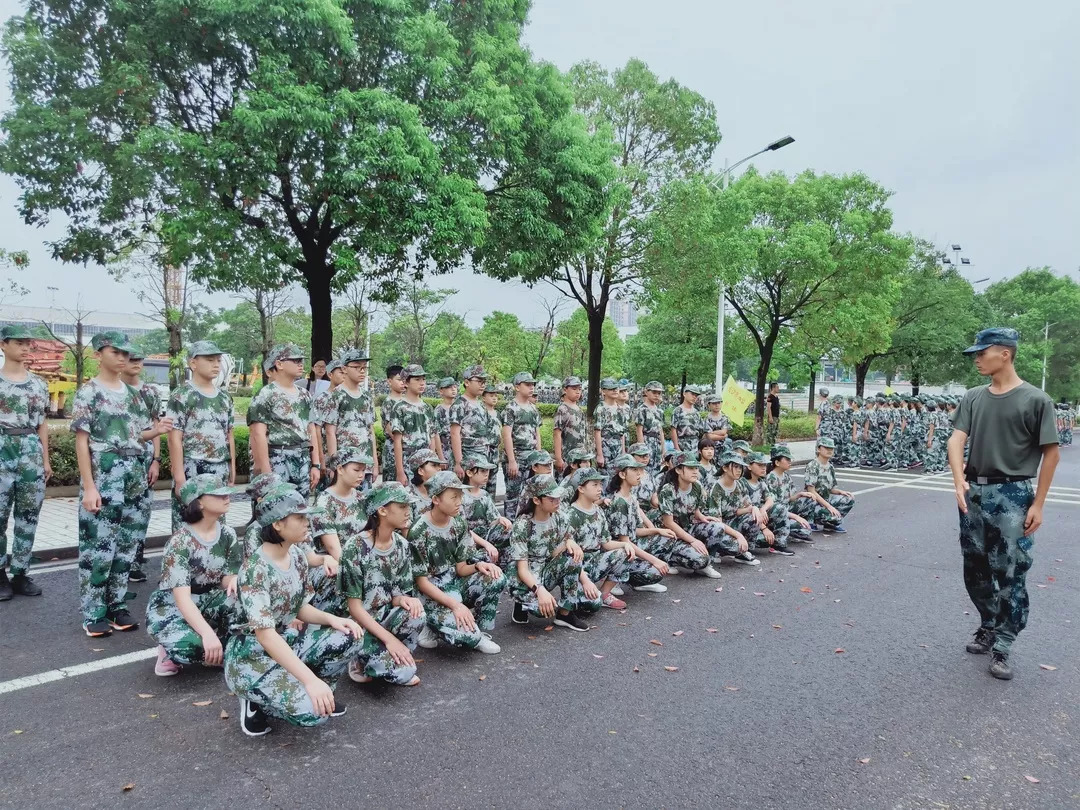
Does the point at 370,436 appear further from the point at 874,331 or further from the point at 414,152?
the point at 874,331

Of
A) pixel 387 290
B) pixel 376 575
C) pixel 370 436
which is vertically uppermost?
pixel 387 290

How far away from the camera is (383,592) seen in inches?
161

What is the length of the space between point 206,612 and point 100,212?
924 centimetres

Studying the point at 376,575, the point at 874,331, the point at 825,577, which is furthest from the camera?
the point at 874,331

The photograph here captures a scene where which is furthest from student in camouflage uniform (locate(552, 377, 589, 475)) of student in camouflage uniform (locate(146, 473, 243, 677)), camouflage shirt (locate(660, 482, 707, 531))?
student in camouflage uniform (locate(146, 473, 243, 677))

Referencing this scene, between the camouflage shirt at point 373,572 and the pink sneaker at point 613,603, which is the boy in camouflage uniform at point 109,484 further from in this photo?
the pink sneaker at point 613,603

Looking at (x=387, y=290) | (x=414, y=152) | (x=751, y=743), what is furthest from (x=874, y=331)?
(x=751, y=743)

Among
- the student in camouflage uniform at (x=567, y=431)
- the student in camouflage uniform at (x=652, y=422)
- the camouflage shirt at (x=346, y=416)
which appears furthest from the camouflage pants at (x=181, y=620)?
the student in camouflage uniform at (x=652, y=422)

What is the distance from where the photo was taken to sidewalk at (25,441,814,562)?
6.70m

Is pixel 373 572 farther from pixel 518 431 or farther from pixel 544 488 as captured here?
pixel 518 431

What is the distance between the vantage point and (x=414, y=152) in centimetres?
945

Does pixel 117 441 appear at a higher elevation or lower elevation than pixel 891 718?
higher

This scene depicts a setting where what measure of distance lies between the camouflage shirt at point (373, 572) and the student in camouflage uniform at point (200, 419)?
1850 mm

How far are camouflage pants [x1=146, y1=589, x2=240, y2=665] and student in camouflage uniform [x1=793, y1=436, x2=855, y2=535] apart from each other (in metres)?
6.74
